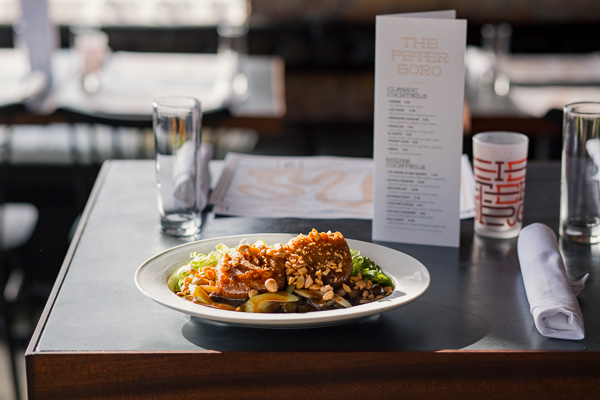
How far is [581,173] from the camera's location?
49.6 inches

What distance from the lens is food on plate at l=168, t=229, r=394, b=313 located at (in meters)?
0.97

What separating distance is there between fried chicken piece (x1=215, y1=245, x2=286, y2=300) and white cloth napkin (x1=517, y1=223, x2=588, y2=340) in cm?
31

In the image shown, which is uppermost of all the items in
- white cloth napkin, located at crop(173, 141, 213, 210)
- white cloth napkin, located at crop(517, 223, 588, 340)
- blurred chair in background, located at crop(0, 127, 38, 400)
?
white cloth napkin, located at crop(173, 141, 213, 210)

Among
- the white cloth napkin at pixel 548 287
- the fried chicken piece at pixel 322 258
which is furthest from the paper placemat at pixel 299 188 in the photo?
the fried chicken piece at pixel 322 258

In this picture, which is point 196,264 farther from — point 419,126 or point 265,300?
point 419,126

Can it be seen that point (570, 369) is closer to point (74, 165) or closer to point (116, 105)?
point (116, 105)

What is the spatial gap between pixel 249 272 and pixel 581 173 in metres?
0.57

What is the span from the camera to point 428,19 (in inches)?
46.8

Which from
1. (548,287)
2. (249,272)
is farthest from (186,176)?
(548,287)

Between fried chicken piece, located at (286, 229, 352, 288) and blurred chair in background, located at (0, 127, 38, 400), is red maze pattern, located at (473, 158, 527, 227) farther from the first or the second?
Answer: blurred chair in background, located at (0, 127, 38, 400)

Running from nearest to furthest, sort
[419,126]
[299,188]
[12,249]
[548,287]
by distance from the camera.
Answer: [548,287] → [419,126] → [299,188] → [12,249]

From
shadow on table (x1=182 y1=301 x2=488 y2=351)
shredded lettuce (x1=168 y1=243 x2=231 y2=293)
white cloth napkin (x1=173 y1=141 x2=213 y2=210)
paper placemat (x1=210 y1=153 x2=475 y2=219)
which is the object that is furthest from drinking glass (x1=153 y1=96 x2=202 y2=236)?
shadow on table (x1=182 y1=301 x2=488 y2=351)

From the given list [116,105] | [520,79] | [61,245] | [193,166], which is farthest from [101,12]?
[193,166]

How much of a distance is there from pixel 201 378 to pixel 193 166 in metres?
0.45
